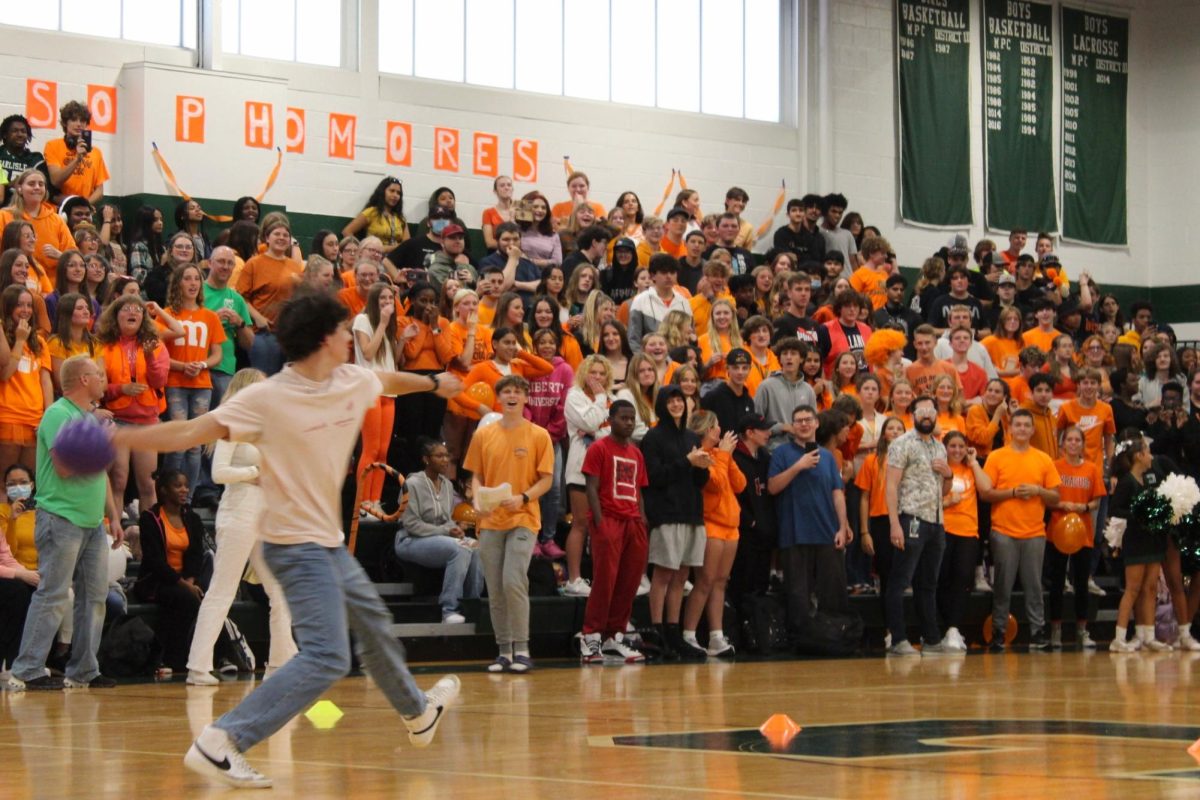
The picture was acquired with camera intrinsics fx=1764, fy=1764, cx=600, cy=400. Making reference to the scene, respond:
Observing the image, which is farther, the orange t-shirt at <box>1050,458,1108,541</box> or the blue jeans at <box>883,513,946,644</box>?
the orange t-shirt at <box>1050,458,1108,541</box>

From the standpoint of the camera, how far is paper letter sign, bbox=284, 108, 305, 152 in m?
18.4

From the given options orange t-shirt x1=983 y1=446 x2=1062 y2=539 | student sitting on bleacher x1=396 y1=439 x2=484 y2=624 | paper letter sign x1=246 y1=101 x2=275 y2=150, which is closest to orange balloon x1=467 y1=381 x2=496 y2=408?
student sitting on bleacher x1=396 y1=439 x2=484 y2=624

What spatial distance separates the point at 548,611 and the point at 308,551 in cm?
680

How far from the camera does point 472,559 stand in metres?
12.8

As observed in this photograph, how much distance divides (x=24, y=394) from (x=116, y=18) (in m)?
6.85

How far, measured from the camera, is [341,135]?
62.0 ft

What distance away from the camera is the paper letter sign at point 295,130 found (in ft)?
60.2

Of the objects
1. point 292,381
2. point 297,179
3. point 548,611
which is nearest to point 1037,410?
point 548,611

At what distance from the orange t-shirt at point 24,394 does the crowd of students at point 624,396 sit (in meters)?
0.02

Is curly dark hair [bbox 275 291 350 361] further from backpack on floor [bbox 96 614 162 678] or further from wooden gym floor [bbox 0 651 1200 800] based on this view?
backpack on floor [bbox 96 614 162 678]

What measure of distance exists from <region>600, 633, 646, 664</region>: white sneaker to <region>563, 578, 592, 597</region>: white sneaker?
0.60 meters

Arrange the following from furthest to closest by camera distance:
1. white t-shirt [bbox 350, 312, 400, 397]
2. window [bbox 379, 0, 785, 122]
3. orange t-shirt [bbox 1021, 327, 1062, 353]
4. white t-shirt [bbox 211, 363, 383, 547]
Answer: window [bbox 379, 0, 785, 122] < orange t-shirt [bbox 1021, 327, 1062, 353] < white t-shirt [bbox 350, 312, 400, 397] < white t-shirt [bbox 211, 363, 383, 547]

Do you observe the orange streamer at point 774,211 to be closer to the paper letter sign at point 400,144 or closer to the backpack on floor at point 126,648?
the paper letter sign at point 400,144

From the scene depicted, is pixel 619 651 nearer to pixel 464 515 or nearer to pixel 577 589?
pixel 577 589
